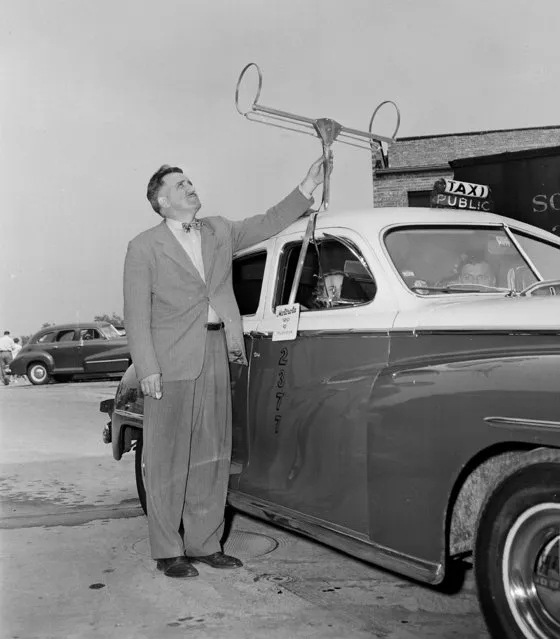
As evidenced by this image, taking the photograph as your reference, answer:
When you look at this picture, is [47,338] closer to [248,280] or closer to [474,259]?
[248,280]

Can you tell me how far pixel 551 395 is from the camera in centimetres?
252

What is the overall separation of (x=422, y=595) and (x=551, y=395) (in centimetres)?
157

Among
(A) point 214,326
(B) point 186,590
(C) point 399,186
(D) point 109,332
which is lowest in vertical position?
(B) point 186,590

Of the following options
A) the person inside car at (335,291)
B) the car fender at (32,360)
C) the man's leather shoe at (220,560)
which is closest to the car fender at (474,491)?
the person inside car at (335,291)

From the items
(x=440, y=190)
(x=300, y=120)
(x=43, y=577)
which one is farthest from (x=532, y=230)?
(x=43, y=577)

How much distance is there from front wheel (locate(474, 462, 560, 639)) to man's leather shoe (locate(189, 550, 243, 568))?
1.69m

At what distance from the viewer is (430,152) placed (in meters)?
19.8

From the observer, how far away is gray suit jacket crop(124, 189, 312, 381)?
13.3 feet

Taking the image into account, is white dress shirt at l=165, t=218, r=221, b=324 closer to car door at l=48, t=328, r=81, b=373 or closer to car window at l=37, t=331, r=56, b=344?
car door at l=48, t=328, r=81, b=373

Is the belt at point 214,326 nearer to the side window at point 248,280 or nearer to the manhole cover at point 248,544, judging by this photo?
the side window at point 248,280

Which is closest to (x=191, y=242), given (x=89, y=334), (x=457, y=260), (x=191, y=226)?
(x=191, y=226)

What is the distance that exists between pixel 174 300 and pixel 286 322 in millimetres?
610

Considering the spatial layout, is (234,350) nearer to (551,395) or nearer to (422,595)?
(422,595)

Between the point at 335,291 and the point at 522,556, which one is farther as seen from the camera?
the point at 335,291
